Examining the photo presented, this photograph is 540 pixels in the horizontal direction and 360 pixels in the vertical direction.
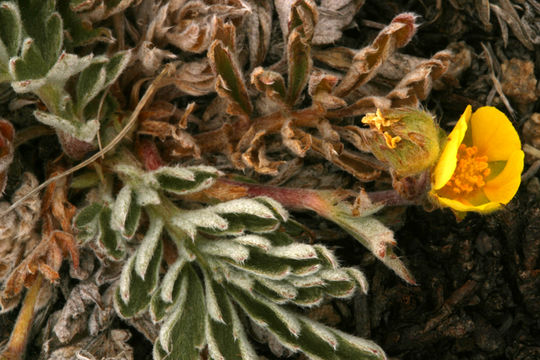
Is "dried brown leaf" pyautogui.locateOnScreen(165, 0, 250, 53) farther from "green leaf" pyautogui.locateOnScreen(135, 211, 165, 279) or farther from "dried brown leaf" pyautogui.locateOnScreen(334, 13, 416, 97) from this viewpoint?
"green leaf" pyautogui.locateOnScreen(135, 211, 165, 279)

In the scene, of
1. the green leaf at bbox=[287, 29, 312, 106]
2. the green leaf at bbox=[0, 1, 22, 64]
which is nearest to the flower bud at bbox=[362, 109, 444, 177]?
the green leaf at bbox=[287, 29, 312, 106]

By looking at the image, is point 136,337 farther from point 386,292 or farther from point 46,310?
point 386,292

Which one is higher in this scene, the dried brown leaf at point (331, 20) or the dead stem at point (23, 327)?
the dried brown leaf at point (331, 20)

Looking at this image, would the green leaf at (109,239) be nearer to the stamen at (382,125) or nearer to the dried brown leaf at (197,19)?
the dried brown leaf at (197,19)

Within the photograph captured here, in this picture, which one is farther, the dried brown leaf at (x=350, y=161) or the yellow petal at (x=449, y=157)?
the dried brown leaf at (x=350, y=161)

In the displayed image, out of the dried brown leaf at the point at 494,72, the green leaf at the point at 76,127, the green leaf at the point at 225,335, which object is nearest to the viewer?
the green leaf at the point at 76,127

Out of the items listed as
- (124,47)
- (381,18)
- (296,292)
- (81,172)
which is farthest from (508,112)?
(81,172)

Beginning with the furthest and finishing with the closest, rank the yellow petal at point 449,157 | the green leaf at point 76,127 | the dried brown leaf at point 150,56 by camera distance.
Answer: the dried brown leaf at point 150,56 → the green leaf at point 76,127 → the yellow petal at point 449,157

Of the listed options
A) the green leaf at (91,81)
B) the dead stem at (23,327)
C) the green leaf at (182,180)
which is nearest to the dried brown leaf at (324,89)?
the green leaf at (182,180)
